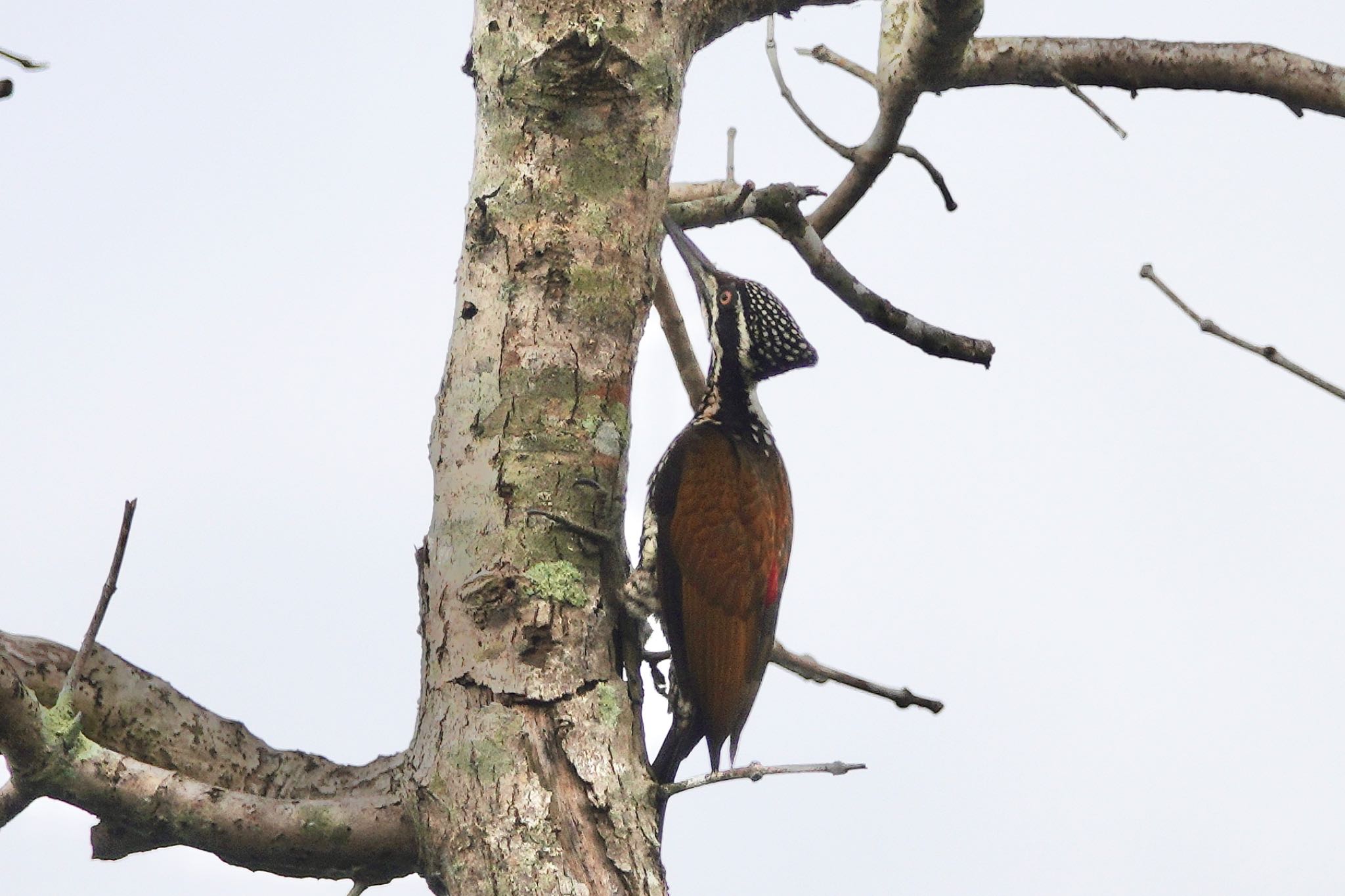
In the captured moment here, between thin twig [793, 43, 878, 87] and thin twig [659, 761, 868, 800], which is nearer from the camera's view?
thin twig [659, 761, 868, 800]

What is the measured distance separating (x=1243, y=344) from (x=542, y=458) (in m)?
1.43

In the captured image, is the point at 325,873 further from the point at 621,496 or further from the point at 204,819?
the point at 621,496

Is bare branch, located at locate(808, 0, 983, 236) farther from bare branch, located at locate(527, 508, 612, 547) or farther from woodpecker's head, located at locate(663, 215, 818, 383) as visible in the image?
bare branch, located at locate(527, 508, 612, 547)

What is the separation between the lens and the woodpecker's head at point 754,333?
14.1 ft

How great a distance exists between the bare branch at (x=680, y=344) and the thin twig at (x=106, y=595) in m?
2.36

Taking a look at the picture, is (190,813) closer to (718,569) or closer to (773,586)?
(718,569)

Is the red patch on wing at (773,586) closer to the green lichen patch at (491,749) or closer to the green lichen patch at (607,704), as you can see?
the green lichen patch at (607,704)

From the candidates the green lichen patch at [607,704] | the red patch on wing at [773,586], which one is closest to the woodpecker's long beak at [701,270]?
the red patch on wing at [773,586]

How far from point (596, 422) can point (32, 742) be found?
130 cm

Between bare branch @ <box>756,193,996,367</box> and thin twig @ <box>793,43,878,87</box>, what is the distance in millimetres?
771

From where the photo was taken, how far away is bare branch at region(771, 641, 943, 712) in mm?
3506

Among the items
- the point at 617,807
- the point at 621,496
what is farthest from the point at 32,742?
the point at 621,496

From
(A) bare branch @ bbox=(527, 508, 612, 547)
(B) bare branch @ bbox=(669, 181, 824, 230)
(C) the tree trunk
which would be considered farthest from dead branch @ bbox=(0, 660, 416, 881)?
(B) bare branch @ bbox=(669, 181, 824, 230)

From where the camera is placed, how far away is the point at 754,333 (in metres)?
4.31
